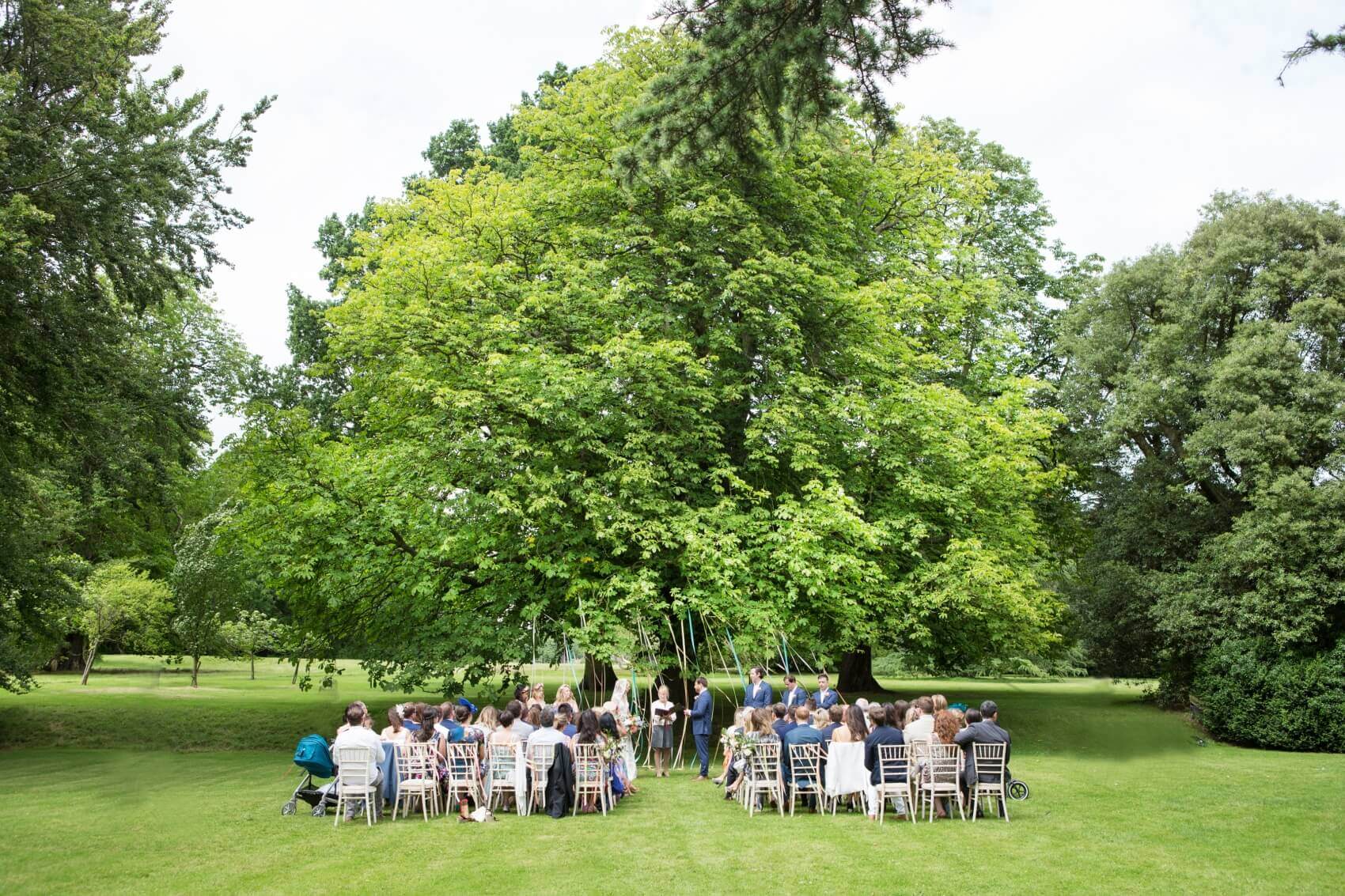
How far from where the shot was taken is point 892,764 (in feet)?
36.9

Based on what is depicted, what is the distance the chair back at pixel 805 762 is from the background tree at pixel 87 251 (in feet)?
39.5

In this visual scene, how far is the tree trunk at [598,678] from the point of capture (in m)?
19.4

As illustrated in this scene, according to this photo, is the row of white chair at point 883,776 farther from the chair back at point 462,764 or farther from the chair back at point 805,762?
the chair back at point 462,764

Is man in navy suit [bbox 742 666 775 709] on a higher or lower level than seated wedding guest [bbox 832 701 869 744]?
higher

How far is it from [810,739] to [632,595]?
5227 millimetres

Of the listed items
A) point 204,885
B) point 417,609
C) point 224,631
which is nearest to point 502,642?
point 417,609

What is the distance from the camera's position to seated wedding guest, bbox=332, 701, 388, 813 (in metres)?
11.1

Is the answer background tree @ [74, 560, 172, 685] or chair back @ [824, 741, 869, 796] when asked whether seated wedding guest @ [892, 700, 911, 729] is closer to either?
chair back @ [824, 741, 869, 796]

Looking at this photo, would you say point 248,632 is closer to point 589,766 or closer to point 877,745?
point 589,766

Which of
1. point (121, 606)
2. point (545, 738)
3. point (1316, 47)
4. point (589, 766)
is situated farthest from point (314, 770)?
point (121, 606)

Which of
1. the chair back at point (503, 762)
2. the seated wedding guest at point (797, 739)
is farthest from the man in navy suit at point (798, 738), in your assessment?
the chair back at point (503, 762)

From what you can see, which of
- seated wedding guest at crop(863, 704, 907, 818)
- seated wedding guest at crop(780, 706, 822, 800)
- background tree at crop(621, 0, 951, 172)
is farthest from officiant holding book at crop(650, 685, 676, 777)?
background tree at crop(621, 0, 951, 172)

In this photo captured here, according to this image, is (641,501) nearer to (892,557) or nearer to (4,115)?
(892,557)

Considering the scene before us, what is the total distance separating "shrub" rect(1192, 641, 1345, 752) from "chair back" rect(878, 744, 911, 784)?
15.2m
